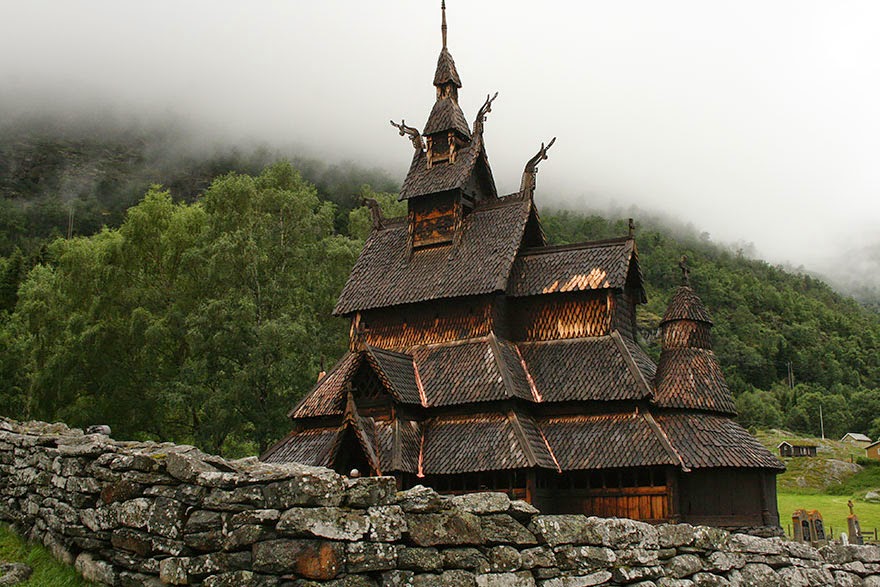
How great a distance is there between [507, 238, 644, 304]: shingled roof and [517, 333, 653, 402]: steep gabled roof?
1.58m

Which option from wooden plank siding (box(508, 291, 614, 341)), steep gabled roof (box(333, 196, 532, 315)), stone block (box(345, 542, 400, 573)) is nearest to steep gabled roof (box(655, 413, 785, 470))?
wooden plank siding (box(508, 291, 614, 341))

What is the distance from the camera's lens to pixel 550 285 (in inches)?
1009

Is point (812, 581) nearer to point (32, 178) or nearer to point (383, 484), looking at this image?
point (383, 484)

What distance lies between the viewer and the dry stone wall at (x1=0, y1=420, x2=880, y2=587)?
25.8 feet

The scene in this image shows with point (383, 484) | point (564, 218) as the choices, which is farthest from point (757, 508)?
point (564, 218)

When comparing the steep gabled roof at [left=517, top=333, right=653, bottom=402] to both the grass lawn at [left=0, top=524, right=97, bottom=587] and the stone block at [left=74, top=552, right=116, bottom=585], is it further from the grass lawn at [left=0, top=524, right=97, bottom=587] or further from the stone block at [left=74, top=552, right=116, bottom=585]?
the stone block at [left=74, top=552, right=116, bottom=585]

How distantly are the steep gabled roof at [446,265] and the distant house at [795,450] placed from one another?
68696 millimetres

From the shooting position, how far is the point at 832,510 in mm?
54844

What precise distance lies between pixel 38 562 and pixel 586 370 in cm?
1696

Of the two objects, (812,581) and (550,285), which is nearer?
(812,581)

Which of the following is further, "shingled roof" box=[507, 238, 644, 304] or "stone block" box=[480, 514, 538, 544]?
"shingled roof" box=[507, 238, 644, 304]

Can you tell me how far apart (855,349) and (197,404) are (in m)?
147

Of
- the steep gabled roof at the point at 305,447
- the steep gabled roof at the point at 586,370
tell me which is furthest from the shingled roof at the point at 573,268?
the steep gabled roof at the point at 305,447

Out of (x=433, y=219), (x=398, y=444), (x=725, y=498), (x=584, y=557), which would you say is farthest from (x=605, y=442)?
(x=584, y=557)
